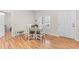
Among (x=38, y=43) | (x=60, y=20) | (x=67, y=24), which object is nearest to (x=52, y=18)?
(x=60, y=20)

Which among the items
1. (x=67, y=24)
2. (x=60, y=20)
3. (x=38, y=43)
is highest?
(x=60, y=20)

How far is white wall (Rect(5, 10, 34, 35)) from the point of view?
2892 mm

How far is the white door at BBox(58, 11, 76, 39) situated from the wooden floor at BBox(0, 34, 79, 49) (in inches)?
7.2

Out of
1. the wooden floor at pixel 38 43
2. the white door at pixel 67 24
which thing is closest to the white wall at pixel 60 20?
the white door at pixel 67 24

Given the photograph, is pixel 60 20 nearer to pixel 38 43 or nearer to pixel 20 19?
pixel 38 43

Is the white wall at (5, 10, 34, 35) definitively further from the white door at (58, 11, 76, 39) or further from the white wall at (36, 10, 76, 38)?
the white door at (58, 11, 76, 39)

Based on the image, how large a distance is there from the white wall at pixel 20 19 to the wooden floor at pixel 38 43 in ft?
0.89

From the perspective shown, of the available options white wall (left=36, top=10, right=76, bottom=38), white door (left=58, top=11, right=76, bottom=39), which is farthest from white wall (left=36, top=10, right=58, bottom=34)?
white door (left=58, top=11, right=76, bottom=39)

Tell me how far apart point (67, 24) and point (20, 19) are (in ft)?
4.63

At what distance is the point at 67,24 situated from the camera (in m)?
2.94

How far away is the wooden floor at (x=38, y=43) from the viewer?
2.93 meters

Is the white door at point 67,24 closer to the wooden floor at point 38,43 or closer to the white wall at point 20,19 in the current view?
the wooden floor at point 38,43
